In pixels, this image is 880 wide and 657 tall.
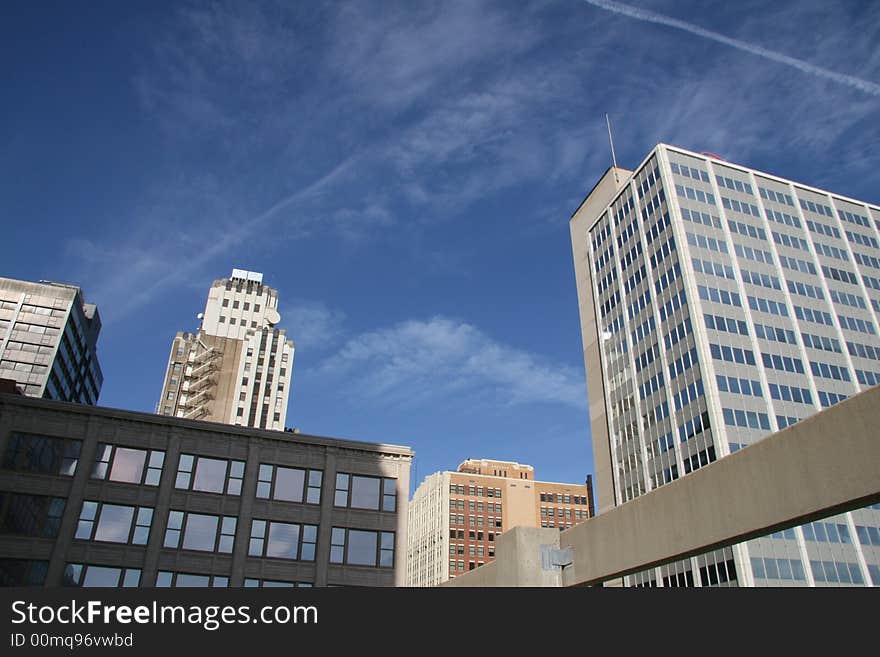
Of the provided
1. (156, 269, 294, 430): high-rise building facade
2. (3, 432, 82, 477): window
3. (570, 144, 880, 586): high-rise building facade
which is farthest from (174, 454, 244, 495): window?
(156, 269, 294, 430): high-rise building facade

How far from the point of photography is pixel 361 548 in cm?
4456

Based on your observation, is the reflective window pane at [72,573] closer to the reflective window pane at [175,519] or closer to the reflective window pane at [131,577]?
the reflective window pane at [131,577]

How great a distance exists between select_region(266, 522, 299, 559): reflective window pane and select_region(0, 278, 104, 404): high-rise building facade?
2528 inches

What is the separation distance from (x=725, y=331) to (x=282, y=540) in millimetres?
54122

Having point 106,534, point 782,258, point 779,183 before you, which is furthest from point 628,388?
point 106,534

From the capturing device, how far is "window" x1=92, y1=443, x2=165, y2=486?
41.6 meters

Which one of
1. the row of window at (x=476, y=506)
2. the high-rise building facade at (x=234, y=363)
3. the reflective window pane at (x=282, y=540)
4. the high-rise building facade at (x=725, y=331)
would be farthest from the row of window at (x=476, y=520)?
the reflective window pane at (x=282, y=540)

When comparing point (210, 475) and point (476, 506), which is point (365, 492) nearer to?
point (210, 475)

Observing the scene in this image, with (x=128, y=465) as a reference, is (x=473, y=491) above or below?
above

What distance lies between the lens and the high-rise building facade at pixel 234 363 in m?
107

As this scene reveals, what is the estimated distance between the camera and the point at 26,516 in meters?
39.0

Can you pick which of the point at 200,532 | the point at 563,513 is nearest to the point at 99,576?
the point at 200,532

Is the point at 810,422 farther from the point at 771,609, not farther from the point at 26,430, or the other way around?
the point at 26,430

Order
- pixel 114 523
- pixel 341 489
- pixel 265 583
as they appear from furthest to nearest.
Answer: pixel 341 489, pixel 265 583, pixel 114 523
